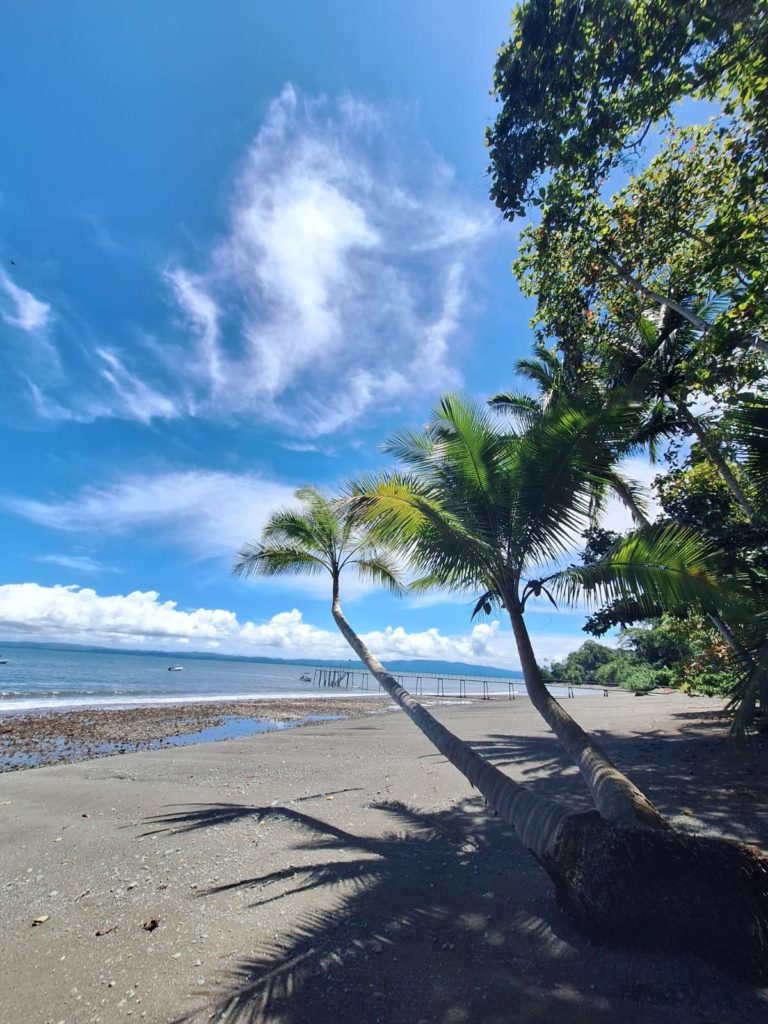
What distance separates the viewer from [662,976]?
2592mm

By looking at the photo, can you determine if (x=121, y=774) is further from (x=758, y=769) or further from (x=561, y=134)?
(x=561, y=134)

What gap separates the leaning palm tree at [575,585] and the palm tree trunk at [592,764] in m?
0.01

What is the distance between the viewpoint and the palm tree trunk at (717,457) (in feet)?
26.6

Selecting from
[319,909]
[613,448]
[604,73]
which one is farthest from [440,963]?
[604,73]

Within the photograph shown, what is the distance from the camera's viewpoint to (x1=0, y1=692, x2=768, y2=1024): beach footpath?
2.56 meters

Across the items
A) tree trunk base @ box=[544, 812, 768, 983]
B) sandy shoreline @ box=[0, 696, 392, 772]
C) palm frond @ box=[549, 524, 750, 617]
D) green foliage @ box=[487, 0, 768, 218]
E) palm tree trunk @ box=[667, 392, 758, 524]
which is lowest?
sandy shoreline @ box=[0, 696, 392, 772]

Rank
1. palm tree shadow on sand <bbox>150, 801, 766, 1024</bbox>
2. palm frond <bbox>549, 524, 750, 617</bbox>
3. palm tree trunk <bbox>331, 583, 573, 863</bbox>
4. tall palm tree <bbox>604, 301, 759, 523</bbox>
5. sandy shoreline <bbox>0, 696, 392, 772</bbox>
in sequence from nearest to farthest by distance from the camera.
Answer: palm tree shadow on sand <bbox>150, 801, 766, 1024</bbox>
palm tree trunk <bbox>331, 583, 573, 863</bbox>
palm frond <bbox>549, 524, 750, 617</bbox>
tall palm tree <bbox>604, 301, 759, 523</bbox>
sandy shoreline <bbox>0, 696, 392, 772</bbox>

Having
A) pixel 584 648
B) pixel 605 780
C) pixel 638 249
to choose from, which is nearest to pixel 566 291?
pixel 638 249

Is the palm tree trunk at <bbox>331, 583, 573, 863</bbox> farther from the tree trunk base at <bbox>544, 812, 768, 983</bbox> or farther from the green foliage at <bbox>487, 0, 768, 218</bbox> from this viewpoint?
the green foliage at <bbox>487, 0, 768, 218</bbox>

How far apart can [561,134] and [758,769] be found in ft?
30.8

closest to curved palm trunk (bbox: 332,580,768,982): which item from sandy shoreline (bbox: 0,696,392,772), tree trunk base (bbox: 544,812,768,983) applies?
tree trunk base (bbox: 544,812,768,983)

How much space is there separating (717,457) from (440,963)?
9334mm

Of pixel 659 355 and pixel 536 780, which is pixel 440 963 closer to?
pixel 536 780

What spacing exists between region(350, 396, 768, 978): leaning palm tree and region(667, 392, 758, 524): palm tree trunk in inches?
163
